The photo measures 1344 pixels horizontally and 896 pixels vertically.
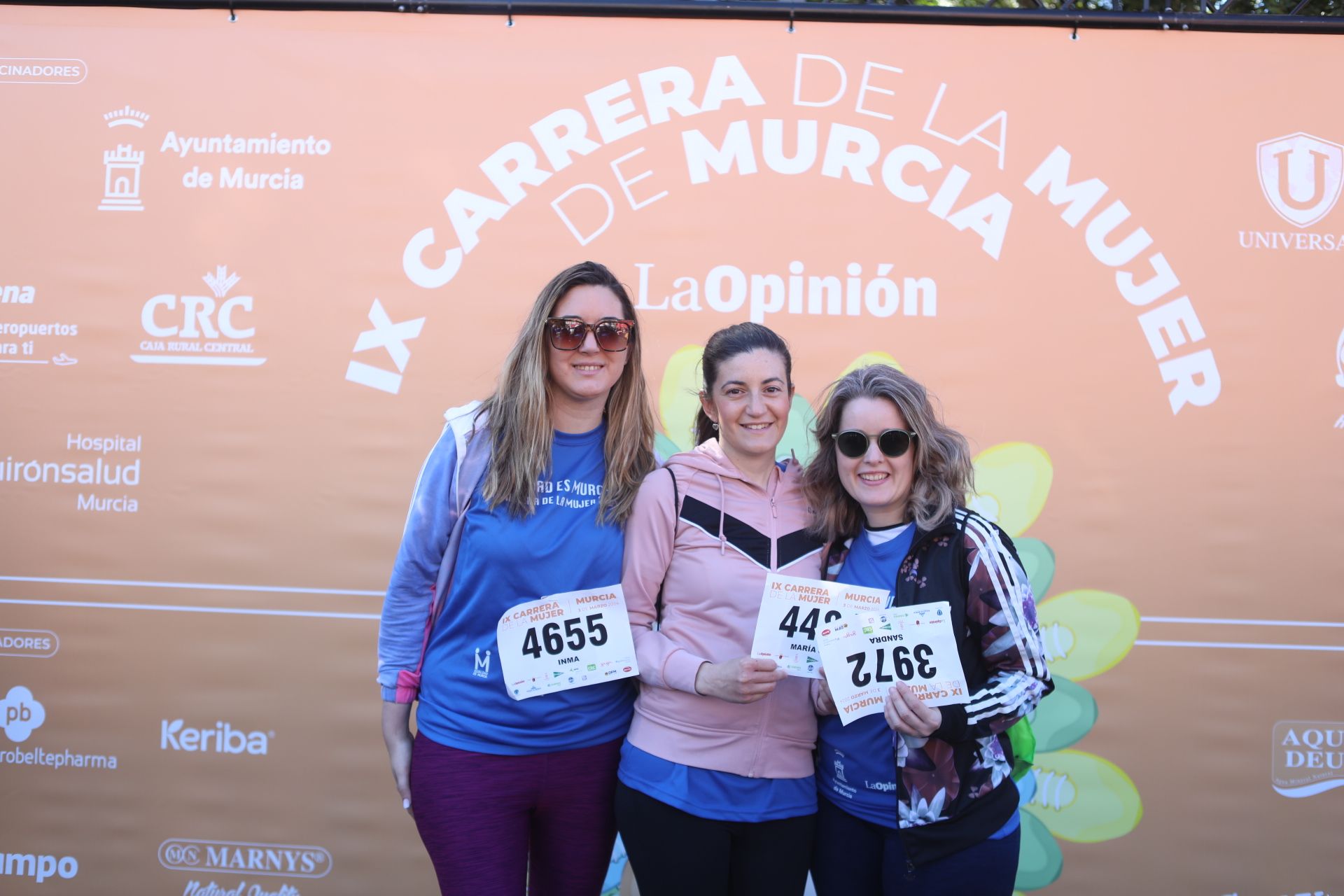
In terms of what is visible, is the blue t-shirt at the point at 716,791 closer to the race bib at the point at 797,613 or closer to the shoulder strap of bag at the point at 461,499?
the race bib at the point at 797,613

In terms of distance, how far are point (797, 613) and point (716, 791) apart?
0.42 meters

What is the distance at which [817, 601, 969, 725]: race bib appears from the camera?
67.0 inches

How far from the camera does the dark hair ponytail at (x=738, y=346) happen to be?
1928mm

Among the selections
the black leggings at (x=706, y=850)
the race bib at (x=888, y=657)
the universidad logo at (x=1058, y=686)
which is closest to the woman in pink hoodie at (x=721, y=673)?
the black leggings at (x=706, y=850)

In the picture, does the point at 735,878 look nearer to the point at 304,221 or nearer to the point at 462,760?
the point at 462,760

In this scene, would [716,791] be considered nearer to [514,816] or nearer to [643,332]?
[514,816]

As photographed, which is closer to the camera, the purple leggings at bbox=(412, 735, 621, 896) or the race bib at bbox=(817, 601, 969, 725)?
the race bib at bbox=(817, 601, 969, 725)

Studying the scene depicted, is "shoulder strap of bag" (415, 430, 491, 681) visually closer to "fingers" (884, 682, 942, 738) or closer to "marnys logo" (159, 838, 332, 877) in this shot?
"fingers" (884, 682, 942, 738)

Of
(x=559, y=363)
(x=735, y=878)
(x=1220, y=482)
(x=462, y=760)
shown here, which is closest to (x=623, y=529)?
(x=559, y=363)

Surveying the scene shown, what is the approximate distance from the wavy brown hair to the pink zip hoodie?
7 centimetres

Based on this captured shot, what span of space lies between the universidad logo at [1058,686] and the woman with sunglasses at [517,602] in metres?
1.16

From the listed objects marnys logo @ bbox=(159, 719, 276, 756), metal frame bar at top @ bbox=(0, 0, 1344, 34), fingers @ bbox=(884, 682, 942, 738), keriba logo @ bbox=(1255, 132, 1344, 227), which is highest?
metal frame bar at top @ bbox=(0, 0, 1344, 34)

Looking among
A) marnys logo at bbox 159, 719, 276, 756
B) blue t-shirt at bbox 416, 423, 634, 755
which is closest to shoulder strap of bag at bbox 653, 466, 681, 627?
blue t-shirt at bbox 416, 423, 634, 755

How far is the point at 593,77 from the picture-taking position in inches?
123
